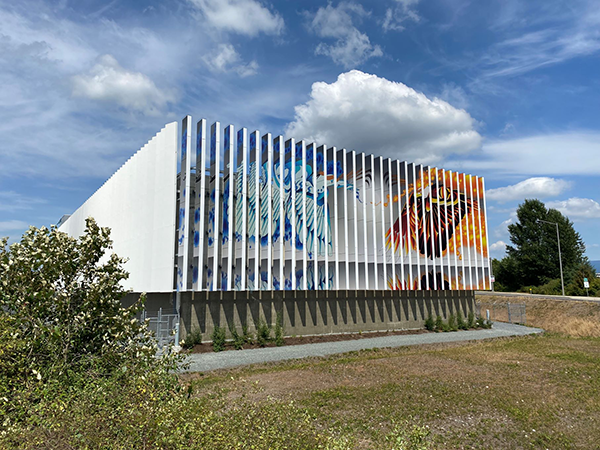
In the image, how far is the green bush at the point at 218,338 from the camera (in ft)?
66.2

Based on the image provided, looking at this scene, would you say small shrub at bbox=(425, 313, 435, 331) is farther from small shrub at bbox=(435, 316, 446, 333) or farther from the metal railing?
the metal railing

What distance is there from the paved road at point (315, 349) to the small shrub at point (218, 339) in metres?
0.59

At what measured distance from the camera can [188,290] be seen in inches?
793

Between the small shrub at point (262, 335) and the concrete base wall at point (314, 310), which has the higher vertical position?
the concrete base wall at point (314, 310)

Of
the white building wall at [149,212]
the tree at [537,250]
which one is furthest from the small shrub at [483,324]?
the tree at [537,250]

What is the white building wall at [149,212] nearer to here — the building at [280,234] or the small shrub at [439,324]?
the building at [280,234]

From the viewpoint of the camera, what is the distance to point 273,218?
23094 mm

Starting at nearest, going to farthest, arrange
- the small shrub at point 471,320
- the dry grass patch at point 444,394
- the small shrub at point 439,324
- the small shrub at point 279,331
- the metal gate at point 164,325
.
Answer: the dry grass patch at point 444,394 < the metal gate at point 164,325 < the small shrub at point 279,331 < the small shrub at point 439,324 < the small shrub at point 471,320

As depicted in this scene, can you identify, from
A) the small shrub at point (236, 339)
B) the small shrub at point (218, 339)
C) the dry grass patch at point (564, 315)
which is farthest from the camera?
the dry grass patch at point (564, 315)

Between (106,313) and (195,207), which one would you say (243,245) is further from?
(106,313)

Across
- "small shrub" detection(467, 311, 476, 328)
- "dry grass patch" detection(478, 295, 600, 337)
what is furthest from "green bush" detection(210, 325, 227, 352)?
"dry grass patch" detection(478, 295, 600, 337)

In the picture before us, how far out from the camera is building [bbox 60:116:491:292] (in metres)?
21.5

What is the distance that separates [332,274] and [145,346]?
726 inches

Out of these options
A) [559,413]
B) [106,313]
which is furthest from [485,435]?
[106,313]
